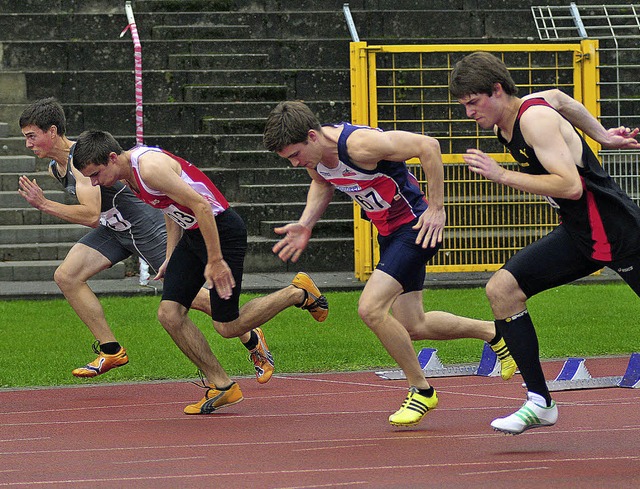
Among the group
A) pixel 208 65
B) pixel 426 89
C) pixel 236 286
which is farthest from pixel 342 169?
pixel 208 65

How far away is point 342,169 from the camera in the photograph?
7.26m

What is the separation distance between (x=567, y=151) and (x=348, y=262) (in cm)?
946

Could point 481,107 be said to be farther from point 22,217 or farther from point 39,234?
point 22,217

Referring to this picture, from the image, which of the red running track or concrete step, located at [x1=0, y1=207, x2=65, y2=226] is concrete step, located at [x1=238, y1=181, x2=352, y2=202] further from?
the red running track

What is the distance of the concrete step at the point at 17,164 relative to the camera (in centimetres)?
1627

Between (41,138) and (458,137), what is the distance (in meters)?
6.39

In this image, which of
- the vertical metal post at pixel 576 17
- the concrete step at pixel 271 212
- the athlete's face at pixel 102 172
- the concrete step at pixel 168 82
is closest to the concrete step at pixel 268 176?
the concrete step at pixel 271 212

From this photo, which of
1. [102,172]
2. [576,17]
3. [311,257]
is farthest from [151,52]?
[102,172]

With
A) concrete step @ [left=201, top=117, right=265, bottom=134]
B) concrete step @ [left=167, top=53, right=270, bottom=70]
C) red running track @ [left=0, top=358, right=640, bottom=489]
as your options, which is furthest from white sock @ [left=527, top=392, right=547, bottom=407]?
concrete step @ [left=167, top=53, right=270, bottom=70]

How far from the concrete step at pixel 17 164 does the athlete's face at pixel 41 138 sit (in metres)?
7.36

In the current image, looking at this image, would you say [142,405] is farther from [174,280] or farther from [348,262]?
[348,262]

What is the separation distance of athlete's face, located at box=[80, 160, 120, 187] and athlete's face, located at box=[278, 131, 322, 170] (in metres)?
1.13

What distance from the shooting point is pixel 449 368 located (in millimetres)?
9273

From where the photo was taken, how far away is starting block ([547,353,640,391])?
8445 millimetres
